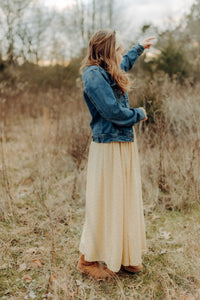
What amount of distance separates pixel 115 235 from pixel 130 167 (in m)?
0.50

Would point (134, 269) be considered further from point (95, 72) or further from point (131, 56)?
point (131, 56)

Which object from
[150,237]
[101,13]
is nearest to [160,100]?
[150,237]

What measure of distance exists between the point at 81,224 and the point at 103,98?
5.85 ft

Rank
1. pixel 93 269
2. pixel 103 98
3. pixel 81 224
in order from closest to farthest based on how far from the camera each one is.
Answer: pixel 103 98 < pixel 93 269 < pixel 81 224

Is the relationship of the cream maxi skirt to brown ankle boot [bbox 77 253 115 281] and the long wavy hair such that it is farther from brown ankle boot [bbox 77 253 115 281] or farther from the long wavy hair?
the long wavy hair

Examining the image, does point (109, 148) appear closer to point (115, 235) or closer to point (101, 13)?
point (115, 235)

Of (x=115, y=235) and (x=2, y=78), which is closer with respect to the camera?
(x=115, y=235)

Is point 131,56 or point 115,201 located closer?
point 115,201

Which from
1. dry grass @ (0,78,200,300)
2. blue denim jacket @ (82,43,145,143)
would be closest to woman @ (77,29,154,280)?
blue denim jacket @ (82,43,145,143)

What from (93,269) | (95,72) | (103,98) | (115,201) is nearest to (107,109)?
(103,98)

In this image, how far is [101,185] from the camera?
196 cm

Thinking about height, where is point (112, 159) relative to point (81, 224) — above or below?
above

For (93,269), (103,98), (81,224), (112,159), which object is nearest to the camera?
(103,98)

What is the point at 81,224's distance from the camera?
307 centimetres
